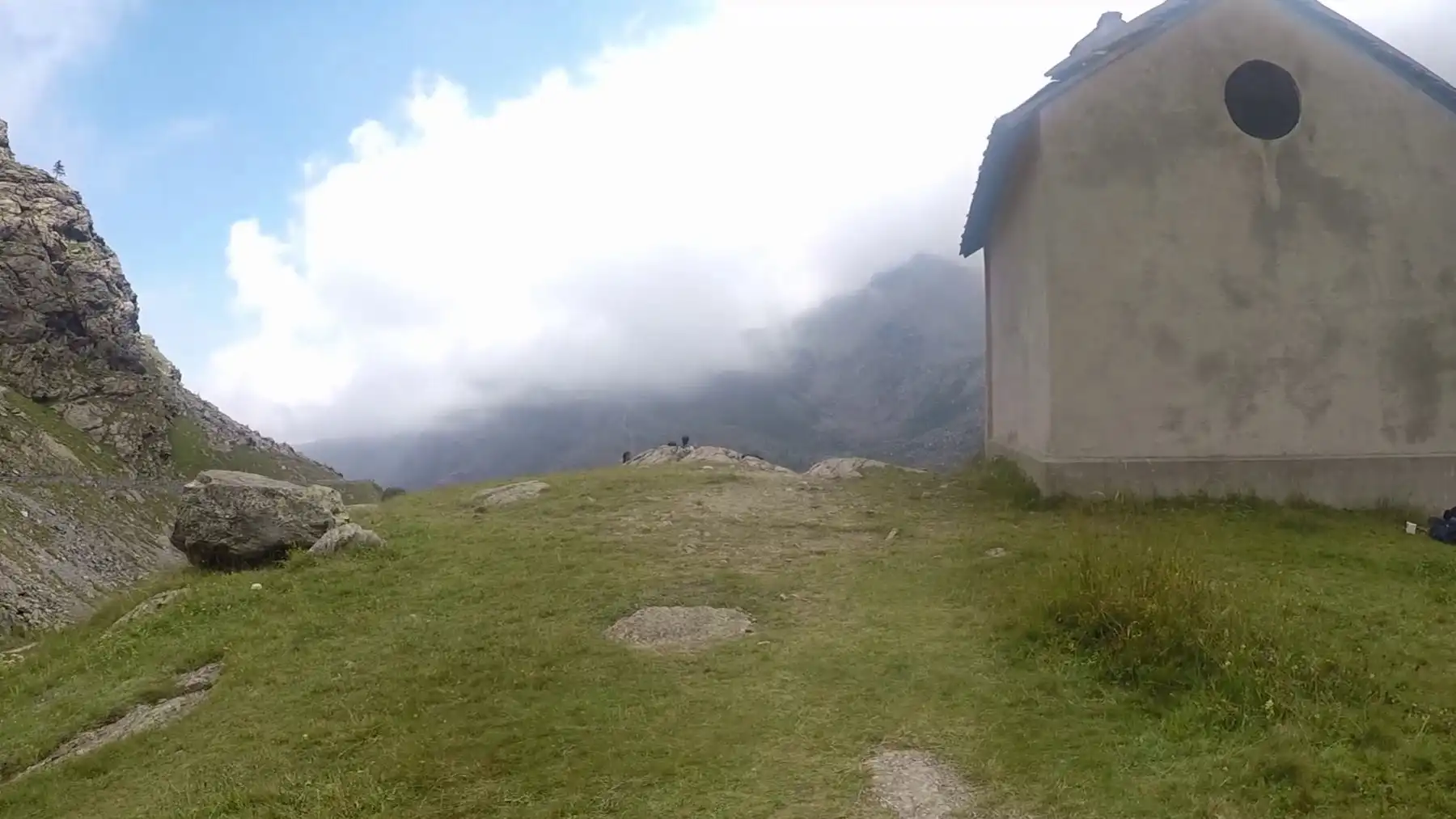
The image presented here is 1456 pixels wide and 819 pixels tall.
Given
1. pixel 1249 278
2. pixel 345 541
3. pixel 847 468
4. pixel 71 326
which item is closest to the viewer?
pixel 345 541

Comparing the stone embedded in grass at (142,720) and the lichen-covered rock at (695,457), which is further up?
the lichen-covered rock at (695,457)

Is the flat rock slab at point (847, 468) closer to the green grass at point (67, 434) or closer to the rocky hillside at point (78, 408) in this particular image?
the rocky hillside at point (78, 408)

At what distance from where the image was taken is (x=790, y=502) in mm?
16344

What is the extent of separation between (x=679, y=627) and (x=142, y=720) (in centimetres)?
519

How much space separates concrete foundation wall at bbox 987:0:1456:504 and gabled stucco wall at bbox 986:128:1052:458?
41cm

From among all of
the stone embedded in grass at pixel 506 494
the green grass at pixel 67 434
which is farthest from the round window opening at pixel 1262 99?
the green grass at pixel 67 434

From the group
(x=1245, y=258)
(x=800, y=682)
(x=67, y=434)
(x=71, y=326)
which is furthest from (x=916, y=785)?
(x=71, y=326)

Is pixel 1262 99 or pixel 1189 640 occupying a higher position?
pixel 1262 99

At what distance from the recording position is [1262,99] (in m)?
14.4

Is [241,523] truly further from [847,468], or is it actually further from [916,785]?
[847,468]

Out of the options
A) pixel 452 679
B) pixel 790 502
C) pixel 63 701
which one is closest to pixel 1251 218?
pixel 790 502

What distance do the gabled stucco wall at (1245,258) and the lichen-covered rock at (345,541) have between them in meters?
10.4

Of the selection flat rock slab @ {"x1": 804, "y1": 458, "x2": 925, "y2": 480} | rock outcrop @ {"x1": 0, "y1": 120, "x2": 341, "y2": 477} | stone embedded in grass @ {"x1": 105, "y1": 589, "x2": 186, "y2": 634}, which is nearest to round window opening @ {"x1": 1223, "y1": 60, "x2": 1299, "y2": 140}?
flat rock slab @ {"x1": 804, "y1": 458, "x2": 925, "y2": 480}

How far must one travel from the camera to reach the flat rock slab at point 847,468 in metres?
20.5
